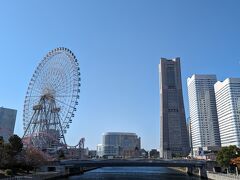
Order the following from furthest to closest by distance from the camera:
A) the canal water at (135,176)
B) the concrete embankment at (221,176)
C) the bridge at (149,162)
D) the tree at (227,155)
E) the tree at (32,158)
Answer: the bridge at (149,162) → the canal water at (135,176) → the tree at (227,155) → the tree at (32,158) → the concrete embankment at (221,176)

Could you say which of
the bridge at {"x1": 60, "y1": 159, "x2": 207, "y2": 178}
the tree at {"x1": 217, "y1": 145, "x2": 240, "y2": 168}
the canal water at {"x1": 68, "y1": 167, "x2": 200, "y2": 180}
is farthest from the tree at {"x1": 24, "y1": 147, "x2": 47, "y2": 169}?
the tree at {"x1": 217, "y1": 145, "x2": 240, "y2": 168}

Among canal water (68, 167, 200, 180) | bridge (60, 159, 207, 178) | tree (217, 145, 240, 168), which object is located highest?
tree (217, 145, 240, 168)

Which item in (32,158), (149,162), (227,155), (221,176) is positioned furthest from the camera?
(149,162)

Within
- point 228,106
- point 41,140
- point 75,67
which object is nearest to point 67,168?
point 41,140

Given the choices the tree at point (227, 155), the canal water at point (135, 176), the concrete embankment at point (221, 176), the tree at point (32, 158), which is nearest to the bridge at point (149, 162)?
the canal water at point (135, 176)

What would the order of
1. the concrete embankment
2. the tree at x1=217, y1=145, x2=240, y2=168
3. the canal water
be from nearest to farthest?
the concrete embankment → the tree at x1=217, y1=145, x2=240, y2=168 → the canal water

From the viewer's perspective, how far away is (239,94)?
188125mm

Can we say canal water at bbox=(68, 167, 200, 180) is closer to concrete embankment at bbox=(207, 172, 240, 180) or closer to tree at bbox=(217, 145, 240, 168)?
concrete embankment at bbox=(207, 172, 240, 180)

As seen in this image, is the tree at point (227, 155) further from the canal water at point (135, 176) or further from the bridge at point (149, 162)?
the bridge at point (149, 162)

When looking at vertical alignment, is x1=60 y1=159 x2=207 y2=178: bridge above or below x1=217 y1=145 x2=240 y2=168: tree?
below

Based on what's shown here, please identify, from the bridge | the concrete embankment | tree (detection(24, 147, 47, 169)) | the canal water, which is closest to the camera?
the concrete embankment

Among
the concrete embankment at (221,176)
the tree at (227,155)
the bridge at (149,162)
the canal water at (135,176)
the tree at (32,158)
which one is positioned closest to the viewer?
the concrete embankment at (221,176)

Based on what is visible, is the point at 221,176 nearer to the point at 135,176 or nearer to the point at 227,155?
the point at 227,155

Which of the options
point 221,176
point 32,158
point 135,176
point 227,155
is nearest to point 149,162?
point 135,176
